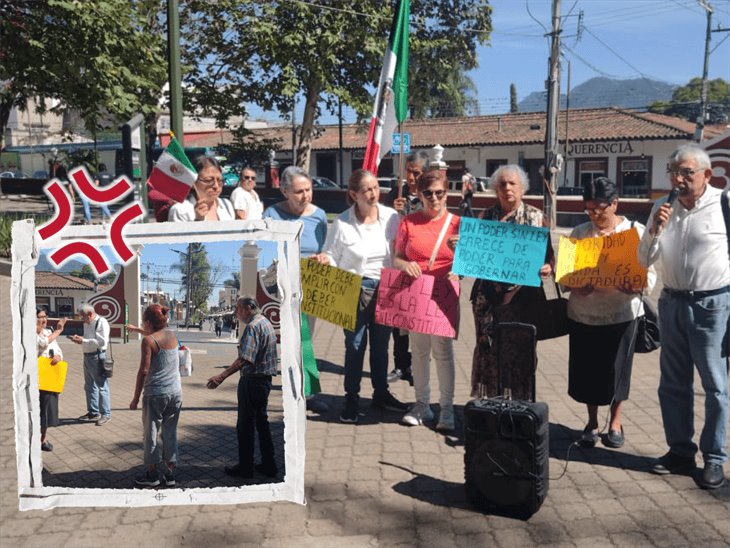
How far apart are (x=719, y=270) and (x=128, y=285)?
3.10m

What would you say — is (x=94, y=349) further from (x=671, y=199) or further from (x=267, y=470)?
(x=671, y=199)

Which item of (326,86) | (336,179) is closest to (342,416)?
(326,86)

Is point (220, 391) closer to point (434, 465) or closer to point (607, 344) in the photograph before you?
point (434, 465)

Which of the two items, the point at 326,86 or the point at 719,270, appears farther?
the point at 326,86

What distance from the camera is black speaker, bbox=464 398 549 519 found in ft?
12.5

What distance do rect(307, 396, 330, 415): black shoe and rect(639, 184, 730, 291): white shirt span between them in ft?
8.70

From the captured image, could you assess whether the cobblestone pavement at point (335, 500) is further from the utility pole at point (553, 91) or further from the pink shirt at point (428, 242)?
the utility pole at point (553, 91)

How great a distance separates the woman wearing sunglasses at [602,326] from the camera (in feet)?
15.1

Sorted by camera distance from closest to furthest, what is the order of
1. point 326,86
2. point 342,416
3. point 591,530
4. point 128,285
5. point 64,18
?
point 128,285
point 591,530
point 342,416
point 64,18
point 326,86

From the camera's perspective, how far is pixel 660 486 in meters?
4.28

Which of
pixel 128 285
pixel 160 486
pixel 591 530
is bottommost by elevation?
pixel 591 530

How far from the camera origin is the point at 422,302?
4.83 metres
